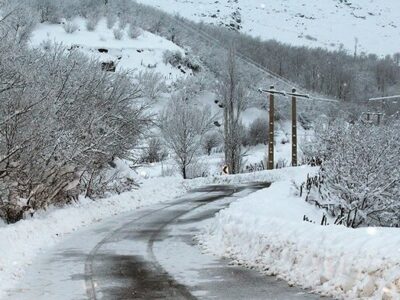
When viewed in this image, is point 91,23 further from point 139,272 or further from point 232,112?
point 139,272

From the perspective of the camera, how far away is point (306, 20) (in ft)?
488

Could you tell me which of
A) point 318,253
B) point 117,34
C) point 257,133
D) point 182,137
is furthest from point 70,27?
point 318,253

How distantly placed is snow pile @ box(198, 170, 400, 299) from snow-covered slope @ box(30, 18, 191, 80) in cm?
5459

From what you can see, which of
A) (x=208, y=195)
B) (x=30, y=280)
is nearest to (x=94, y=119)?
(x=208, y=195)

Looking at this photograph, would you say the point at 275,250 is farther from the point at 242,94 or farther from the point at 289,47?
the point at 289,47

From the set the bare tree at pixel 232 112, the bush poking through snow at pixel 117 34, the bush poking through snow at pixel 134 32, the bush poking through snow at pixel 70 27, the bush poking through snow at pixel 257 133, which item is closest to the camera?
the bare tree at pixel 232 112

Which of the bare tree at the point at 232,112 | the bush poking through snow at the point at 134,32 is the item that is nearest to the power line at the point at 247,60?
the bush poking through snow at the point at 134,32

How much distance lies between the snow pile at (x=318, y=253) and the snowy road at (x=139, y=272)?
34 cm

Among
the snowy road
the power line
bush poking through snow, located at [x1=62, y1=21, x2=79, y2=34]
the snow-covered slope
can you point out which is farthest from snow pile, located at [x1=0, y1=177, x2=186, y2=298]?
the power line

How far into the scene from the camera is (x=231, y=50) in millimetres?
44875

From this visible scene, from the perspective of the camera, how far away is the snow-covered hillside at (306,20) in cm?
12493

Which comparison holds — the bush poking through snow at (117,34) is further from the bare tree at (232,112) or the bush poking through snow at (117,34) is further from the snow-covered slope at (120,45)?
the bare tree at (232,112)

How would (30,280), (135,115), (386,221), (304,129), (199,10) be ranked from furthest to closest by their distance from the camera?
1. (199,10)
2. (304,129)
3. (135,115)
4. (386,221)
5. (30,280)

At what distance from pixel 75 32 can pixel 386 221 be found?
5904cm
